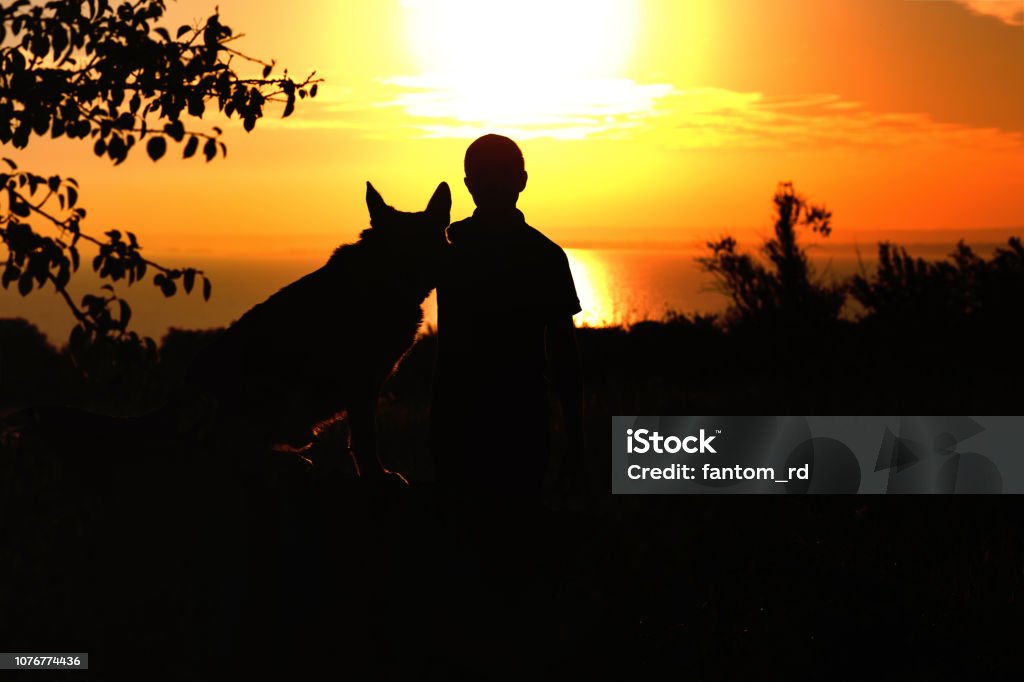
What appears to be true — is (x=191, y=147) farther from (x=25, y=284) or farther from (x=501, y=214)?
(x=501, y=214)

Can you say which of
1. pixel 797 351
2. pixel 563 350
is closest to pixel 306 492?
pixel 563 350

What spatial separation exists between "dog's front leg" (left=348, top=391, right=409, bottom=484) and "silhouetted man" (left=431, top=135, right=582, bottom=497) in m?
0.90

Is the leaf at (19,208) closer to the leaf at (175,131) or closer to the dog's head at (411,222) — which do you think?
the leaf at (175,131)

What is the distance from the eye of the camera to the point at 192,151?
3529 mm

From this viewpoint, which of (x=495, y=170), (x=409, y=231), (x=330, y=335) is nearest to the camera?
(x=495, y=170)

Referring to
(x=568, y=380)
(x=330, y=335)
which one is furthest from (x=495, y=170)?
(x=330, y=335)

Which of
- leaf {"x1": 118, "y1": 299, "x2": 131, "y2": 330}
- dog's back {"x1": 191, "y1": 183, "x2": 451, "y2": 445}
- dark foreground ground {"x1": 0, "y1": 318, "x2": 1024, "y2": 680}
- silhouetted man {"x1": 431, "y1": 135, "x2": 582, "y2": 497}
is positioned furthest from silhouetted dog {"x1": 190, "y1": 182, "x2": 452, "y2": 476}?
leaf {"x1": 118, "y1": 299, "x2": 131, "y2": 330}

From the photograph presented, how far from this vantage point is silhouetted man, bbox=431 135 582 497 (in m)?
5.43

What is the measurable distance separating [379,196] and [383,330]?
0.88 m

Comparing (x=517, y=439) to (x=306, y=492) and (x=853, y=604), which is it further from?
(x=853, y=604)

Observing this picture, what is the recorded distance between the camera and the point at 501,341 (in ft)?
18.1

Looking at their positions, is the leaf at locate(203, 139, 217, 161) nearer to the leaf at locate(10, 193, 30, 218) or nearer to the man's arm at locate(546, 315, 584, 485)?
the leaf at locate(10, 193, 30, 218)

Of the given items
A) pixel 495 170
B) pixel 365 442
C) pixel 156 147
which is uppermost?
pixel 495 170

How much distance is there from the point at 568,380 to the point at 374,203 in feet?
6.31
